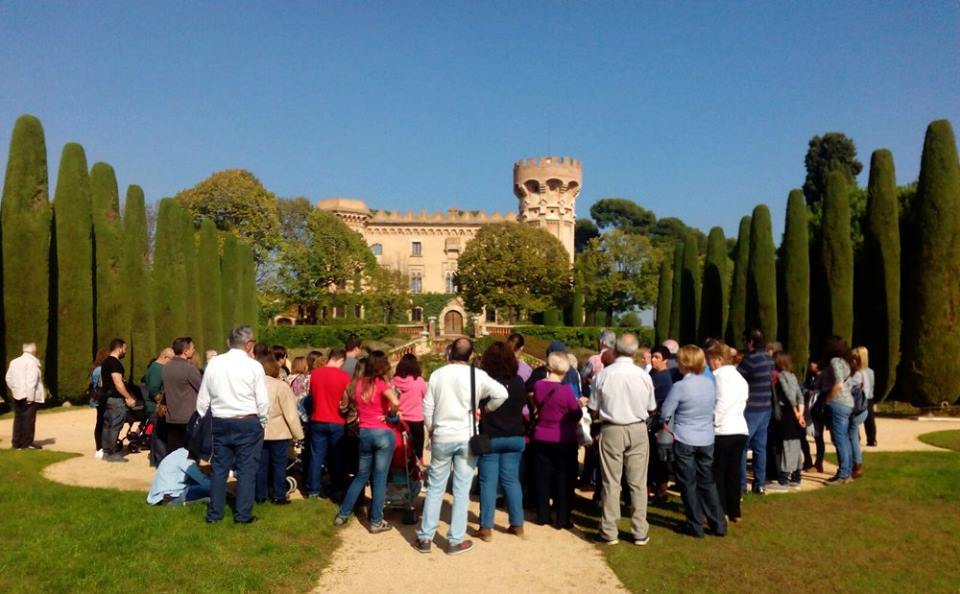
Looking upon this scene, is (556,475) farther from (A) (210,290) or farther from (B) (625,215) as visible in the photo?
(B) (625,215)

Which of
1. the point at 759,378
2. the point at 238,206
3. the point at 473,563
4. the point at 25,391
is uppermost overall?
the point at 238,206

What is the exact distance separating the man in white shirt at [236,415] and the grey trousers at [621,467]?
10.4ft

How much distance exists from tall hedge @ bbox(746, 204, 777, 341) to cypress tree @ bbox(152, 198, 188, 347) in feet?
50.7

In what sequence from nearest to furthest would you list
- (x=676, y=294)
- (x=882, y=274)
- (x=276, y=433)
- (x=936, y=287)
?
(x=276, y=433)
(x=936, y=287)
(x=882, y=274)
(x=676, y=294)

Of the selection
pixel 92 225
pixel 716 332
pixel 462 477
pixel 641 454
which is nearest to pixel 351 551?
pixel 462 477

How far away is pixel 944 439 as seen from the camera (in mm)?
11469

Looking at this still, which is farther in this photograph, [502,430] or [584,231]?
[584,231]

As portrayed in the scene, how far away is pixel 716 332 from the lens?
22391 mm

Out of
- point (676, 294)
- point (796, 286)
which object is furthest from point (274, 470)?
point (676, 294)

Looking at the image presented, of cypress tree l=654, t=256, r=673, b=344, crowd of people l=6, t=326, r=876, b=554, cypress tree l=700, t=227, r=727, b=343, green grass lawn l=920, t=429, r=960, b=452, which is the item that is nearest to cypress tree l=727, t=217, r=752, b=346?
cypress tree l=700, t=227, r=727, b=343

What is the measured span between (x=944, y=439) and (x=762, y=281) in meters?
8.26

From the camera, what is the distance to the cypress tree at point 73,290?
45.6ft

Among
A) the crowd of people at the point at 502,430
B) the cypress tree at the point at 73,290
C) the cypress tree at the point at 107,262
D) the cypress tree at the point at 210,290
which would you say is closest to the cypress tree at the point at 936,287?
the crowd of people at the point at 502,430

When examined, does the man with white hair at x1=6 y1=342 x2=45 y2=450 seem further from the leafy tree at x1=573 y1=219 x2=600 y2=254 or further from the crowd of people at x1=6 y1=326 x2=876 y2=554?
the leafy tree at x1=573 y1=219 x2=600 y2=254
